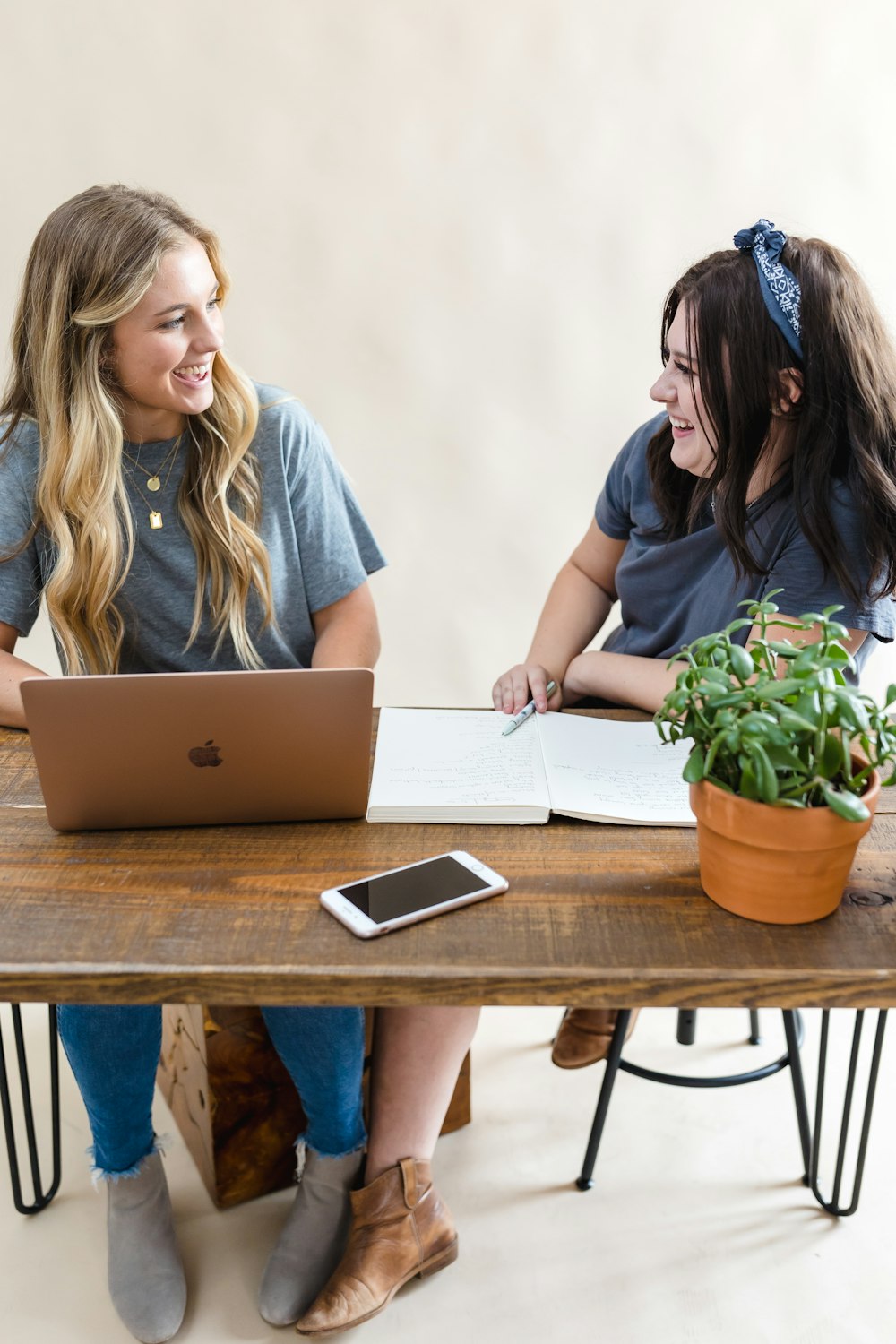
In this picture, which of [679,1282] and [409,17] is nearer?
[679,1282]

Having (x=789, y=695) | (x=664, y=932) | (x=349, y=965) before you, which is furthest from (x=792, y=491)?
(x=349, y=965)

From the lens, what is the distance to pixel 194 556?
1.65 meters

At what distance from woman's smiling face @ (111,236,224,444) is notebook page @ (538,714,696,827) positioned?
2.27 ft

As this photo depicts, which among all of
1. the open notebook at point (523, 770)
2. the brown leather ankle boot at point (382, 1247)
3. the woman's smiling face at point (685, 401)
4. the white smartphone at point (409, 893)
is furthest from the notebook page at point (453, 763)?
the brown leather ankle boot at point (382, 1247)

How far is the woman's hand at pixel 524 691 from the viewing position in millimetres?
1492

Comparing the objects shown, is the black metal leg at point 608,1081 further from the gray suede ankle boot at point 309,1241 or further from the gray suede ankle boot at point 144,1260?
the gray suede ankle boot at point 144,1260

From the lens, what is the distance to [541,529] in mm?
2779

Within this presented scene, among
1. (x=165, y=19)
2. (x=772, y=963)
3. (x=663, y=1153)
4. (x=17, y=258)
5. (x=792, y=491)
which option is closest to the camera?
(x=772, y=963)

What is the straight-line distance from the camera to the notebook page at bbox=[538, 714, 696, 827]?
1154mm

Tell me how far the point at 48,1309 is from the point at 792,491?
4.80 feet

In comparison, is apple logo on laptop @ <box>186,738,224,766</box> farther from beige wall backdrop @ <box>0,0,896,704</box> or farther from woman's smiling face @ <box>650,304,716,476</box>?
beige wall backdrop @ <box>0,0,896,704</box>

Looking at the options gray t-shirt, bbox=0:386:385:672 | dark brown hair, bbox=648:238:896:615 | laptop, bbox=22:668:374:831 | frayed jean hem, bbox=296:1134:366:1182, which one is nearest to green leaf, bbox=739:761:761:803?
laptop, bbox=22:668:374:831

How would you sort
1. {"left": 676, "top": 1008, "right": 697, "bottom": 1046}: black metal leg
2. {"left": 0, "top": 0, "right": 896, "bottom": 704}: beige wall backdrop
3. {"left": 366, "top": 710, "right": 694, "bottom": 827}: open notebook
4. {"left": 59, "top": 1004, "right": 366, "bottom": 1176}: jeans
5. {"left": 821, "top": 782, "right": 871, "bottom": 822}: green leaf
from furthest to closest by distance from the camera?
{"left": 0, "top": 0, "right": 896, "bottom": 704}: beige wall backdrop < {"left": 676, "top": 1008, "right": 697, "bottom": 1046}: black metal leg < {"left": 59, "top": 1004, "right": 366, "bottom": 1176}: jeans < {"left": 366, "top": 710, "right": 694, "bottom": 827}: open notebook < {"left": 821, "top": 782, "right": 871, "bottom": 822}: green leaf

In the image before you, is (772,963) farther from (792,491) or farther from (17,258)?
(17,258)
